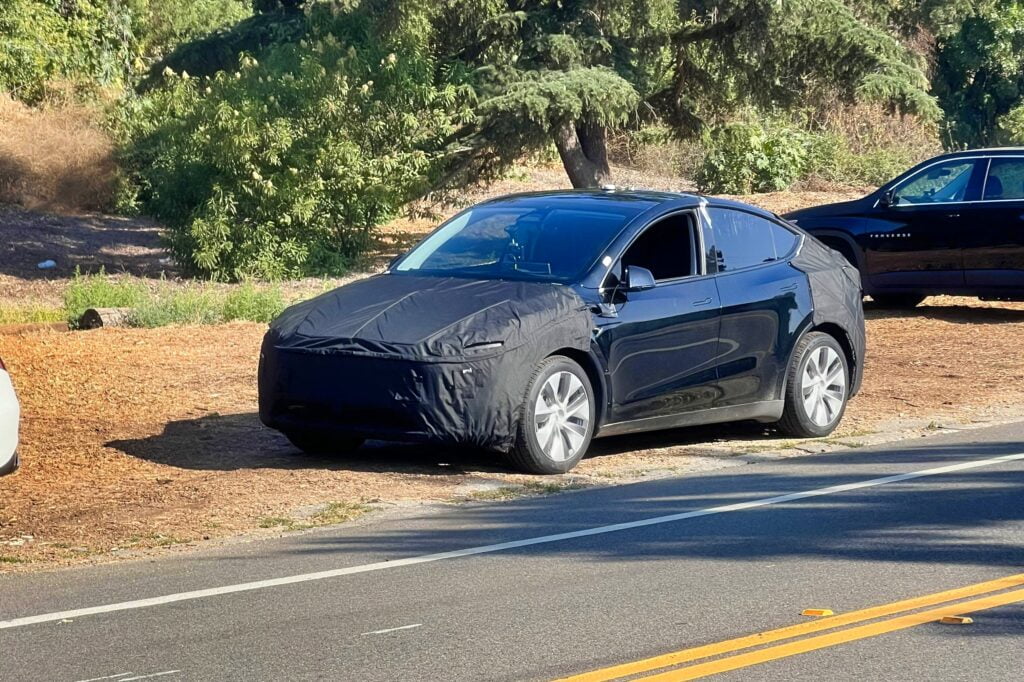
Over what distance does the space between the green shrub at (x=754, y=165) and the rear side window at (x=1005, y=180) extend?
572 inches

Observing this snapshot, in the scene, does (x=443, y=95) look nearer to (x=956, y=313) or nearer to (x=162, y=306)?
(x=162, y=306)

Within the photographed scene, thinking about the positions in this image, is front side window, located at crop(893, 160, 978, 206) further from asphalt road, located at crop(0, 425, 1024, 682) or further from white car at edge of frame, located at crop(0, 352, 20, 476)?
white car at edge of frame, located at crop(0, 352, 20, 476)

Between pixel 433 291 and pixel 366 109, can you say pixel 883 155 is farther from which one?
pixel 433 291

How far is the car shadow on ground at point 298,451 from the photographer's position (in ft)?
33.7

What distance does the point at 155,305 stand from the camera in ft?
56.3

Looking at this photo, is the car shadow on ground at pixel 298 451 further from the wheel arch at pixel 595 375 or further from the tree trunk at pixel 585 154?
the tree trunk at pixel 585 154

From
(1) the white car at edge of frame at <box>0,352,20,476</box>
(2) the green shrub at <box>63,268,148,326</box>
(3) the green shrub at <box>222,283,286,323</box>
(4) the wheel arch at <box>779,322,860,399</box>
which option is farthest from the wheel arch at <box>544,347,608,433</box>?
(2) the green shrub at <box>63,268,148,326</box>

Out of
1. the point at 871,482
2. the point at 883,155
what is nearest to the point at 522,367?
the point at 871,482

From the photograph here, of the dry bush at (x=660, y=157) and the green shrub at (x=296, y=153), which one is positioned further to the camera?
the dry bush at (x=660, y=157)

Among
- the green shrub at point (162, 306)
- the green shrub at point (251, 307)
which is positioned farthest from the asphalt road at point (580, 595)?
the green shrub at point (251, 307)

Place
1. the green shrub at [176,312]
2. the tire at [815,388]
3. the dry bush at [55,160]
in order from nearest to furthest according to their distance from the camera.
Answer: the tire at [815,388], the green shrub at [176,312], the dry bush at [55,160]

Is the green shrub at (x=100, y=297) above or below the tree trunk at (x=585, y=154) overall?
below

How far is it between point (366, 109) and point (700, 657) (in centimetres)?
1989

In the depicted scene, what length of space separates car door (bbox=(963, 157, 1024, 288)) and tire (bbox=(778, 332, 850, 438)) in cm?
610
